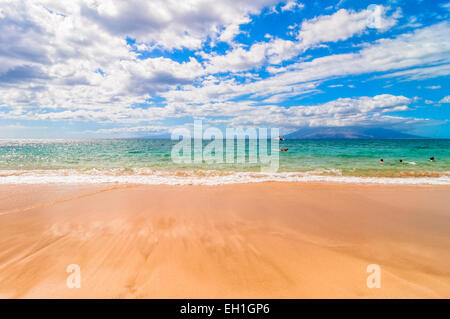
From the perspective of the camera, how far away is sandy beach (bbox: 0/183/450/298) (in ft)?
10.9

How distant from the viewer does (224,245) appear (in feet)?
15.8

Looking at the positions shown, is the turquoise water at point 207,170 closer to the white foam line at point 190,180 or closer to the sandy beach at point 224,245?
the white foam line at point 190,180

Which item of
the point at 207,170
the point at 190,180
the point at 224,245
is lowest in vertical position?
the point at 224,245

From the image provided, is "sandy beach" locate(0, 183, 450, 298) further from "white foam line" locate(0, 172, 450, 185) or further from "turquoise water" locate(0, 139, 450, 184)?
"turquoise water" locate(0, 139, 450, 184)

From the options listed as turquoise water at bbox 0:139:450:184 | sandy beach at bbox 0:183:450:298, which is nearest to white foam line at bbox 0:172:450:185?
turquoise water at bbox 0:139:450:184

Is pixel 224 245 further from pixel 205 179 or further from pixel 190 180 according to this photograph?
pixel 205 179

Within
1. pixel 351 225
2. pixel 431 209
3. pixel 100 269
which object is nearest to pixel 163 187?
pixel 100 269

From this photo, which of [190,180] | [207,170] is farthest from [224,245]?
[207,170]

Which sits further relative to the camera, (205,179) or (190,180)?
(205,179)

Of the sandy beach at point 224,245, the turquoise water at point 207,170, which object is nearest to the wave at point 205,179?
the turquoise water at point 207,170

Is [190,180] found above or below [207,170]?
below

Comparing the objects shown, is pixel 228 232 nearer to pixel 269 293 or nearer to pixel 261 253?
pixel 261 253

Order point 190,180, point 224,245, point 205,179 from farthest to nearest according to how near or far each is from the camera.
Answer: point 205,179, point 190,180, point 224,245

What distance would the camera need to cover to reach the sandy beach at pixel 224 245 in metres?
3.33
